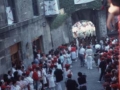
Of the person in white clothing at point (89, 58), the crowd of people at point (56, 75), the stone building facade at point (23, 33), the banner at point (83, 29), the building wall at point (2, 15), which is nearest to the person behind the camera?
the crowd of people at point (56, 75)

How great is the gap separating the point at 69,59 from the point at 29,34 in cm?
313

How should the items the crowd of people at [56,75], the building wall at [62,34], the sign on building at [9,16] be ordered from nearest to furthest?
the crowd of people at [56,75], the sign on building at [9,16], the building wall at [62,34]

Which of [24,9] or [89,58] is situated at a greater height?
[24,9]

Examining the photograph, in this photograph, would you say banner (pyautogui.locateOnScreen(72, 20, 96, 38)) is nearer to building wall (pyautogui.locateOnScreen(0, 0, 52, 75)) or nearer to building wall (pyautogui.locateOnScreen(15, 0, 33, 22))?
building wall (pyautogui.locateOnScreen(0, 0, 52, 75))

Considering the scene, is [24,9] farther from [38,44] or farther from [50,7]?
[50,7]

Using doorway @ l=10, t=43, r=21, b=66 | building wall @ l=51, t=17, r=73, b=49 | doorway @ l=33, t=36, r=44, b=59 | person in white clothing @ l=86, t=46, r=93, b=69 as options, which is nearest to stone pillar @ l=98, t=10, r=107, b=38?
building wall @ l=51, t=17, r=73, b=49

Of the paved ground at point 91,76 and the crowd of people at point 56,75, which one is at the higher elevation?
the crowd of people at point 56,75

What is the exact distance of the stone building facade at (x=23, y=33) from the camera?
43.7 feet

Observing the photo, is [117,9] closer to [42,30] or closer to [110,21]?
[110,21]

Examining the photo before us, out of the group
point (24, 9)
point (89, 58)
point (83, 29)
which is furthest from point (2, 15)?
point (83, 29)

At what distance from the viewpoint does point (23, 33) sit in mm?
16062

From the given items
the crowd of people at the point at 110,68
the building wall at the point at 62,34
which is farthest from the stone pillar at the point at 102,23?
the crowd of people at the point at 110,68

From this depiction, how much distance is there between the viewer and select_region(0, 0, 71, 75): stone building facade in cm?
1330

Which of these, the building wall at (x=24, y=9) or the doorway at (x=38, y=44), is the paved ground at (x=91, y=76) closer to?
the doorway at (x=38, y=44)
